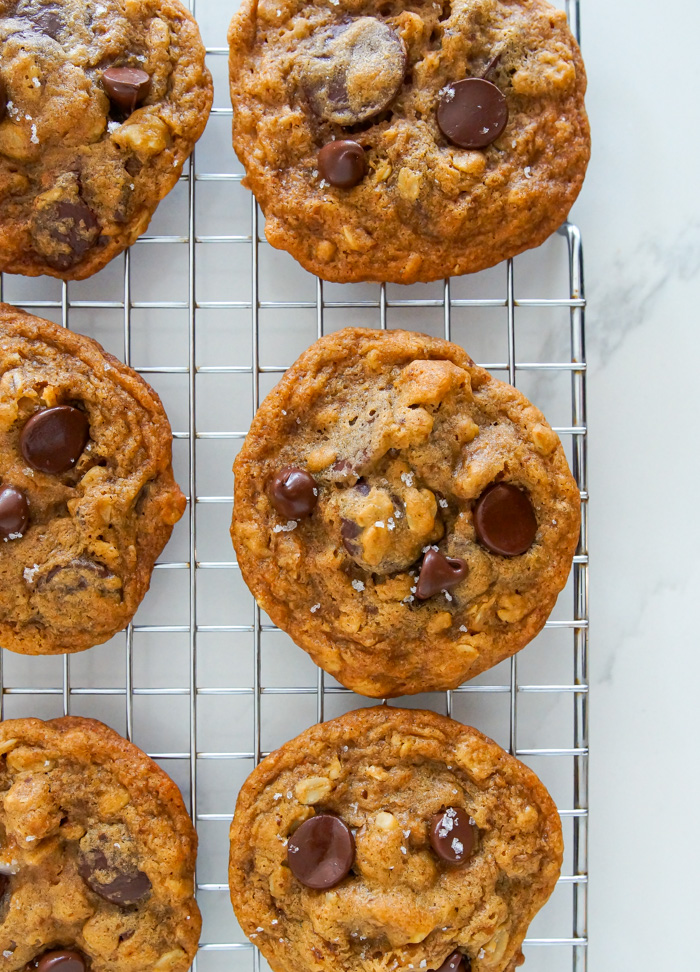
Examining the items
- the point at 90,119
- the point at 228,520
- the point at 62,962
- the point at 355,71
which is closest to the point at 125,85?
the point at 90,119

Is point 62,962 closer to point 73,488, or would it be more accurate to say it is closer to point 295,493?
point 73,488

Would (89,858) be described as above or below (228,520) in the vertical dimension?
below

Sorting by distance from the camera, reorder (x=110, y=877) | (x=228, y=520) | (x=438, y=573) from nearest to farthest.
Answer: (x=438, y=573)
(x=110, y=877)
(x=228, y=520)

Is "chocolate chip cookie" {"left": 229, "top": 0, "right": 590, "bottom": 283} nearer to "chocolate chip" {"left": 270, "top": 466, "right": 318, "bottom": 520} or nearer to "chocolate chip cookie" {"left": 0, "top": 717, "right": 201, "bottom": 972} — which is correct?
"chocolate chip" {"left": 270, "top": 466, "right": 318, "bottom": 520}

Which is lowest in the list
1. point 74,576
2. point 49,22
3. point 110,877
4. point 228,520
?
point 110,877

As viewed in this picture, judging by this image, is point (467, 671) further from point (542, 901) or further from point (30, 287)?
point (30, 287)

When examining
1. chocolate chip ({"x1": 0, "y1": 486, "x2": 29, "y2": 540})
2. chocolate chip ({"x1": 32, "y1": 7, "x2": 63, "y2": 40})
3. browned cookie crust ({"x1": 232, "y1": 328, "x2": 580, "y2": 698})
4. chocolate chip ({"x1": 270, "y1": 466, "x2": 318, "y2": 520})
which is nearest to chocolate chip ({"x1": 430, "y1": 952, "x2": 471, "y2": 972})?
browned cookie crust ({"x1": 232, "y1": 328, "x2": 580, "y2": 698})
